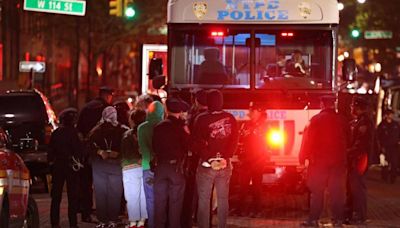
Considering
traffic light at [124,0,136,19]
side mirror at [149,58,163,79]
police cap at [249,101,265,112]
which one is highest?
traffic light at [124,0,136,19]

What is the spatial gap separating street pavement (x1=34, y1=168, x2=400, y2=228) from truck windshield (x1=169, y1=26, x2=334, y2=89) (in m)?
2.09

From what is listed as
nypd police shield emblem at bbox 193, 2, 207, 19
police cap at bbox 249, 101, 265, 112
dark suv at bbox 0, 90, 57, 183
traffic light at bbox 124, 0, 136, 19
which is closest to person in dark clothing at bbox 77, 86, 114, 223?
nypd police shield emblem at bbox 193, 2, 207, 19

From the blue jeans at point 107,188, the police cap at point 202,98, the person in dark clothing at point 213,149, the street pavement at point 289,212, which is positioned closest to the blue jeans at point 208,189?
the person in dark clothing at point 213,149

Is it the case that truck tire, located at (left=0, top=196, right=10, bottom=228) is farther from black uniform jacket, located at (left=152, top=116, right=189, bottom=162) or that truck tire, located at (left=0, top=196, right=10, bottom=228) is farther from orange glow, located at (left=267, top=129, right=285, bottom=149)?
orange glow, located at (left=267, top=129, right=285, bottom=149)

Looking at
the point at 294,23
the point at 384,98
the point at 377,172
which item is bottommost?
the point at 377,172

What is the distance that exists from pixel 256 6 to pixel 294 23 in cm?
67

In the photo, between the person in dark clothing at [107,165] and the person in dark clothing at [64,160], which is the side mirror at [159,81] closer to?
the person in dark clothing at [107,165]

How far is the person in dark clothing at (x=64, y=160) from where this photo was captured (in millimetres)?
12180

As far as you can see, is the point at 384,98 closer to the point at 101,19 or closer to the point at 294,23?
the point at 294,23

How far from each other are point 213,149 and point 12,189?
254cm

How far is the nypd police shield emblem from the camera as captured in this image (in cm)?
1409

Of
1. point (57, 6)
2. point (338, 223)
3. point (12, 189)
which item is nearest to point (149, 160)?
point (12, 189)

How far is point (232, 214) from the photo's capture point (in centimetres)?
1423

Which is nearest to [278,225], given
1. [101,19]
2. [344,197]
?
[344,197]
